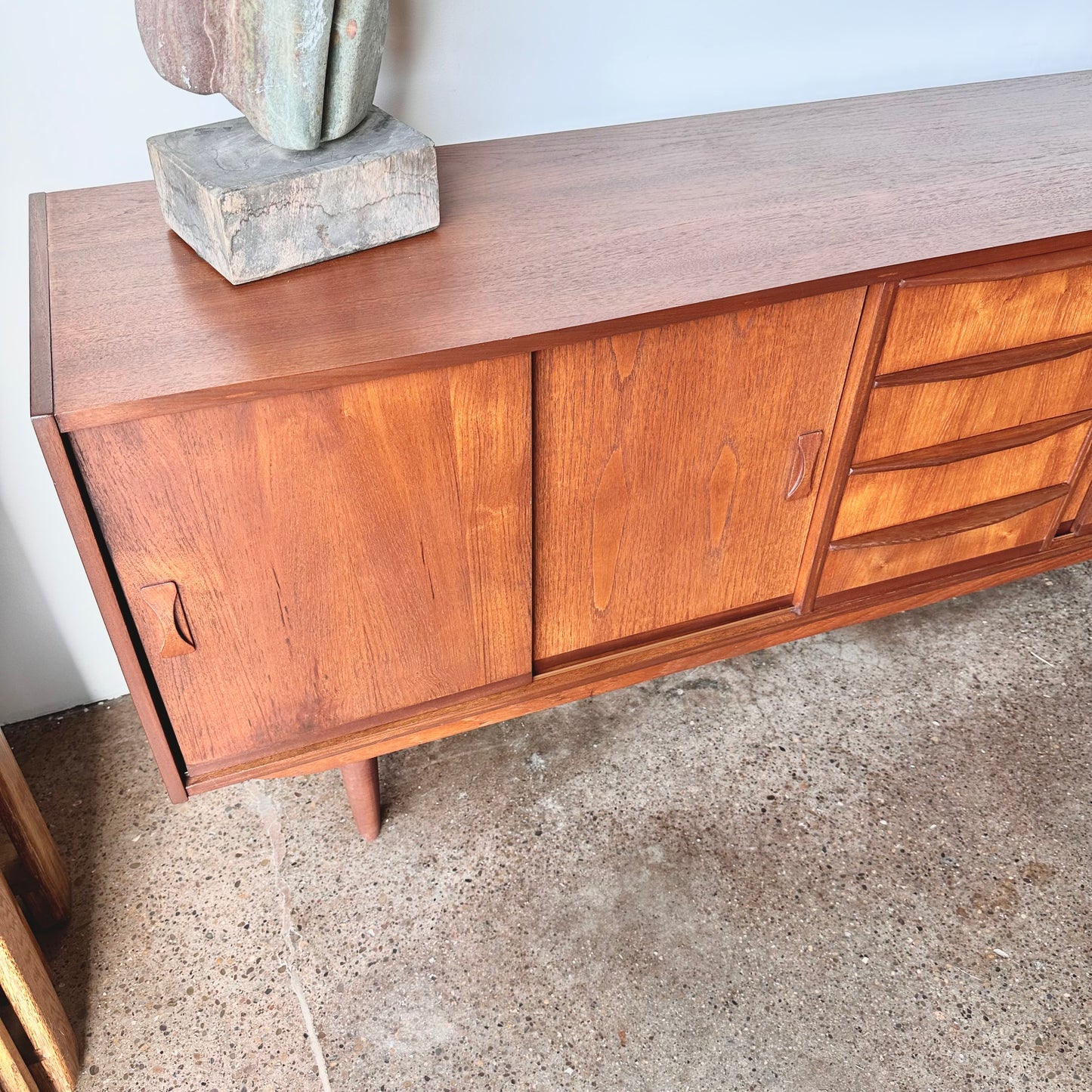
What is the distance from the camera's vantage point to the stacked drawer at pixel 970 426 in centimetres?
110

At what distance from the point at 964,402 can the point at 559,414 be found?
1.76 feet

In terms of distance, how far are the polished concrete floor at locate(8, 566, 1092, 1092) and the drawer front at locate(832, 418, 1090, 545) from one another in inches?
13.9

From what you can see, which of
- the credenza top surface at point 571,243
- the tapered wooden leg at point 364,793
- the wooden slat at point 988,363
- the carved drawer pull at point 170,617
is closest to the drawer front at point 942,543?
the wooden slat at point 988,363

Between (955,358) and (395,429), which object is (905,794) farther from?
(395,429)

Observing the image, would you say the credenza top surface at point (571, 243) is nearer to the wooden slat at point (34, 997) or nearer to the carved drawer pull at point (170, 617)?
the carved drawer pull at point (170, 617)

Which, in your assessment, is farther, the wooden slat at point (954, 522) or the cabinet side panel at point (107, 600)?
the wooden slat at point (954, 522)

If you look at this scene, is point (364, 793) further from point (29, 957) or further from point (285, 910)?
point (29, 957)

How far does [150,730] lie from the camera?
991 millimetres

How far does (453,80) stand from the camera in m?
1.22

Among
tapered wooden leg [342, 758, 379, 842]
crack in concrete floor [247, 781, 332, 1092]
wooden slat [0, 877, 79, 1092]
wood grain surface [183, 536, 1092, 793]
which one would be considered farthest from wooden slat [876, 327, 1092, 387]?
wooden slat [0, 877, 79, 1092]

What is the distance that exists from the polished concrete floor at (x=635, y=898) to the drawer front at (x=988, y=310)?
23.5 inches

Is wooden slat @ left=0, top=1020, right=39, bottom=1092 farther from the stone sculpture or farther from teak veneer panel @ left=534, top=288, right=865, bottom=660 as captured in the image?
the stone sculpture

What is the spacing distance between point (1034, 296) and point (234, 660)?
0.97 metres

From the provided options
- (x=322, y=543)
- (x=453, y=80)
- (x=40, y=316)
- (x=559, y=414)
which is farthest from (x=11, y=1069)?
(x=453, y=80)
